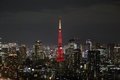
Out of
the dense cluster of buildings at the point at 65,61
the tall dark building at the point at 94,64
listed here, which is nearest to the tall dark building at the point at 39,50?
the dense cluster of buildings at the point at 65,61

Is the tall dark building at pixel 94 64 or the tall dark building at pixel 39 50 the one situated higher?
the tall dark building at pixel 39 50

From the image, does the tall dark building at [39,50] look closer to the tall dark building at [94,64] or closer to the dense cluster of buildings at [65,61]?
the dense cluster of buildings at [65,61]

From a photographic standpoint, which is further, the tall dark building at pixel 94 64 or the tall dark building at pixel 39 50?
the tall dark building at pixel 39 50

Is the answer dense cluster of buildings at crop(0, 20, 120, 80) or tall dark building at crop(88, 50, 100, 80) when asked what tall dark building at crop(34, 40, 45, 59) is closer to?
dense cluster of buildings at crop(0, 20, 120, 80)

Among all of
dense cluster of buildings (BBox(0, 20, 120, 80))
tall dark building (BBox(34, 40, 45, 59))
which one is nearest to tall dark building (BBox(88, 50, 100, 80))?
dense cluster of buildings (BBox(0, 20, 120, 80))

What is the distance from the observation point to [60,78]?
10.0 m

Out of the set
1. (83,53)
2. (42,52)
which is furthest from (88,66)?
(42,52)

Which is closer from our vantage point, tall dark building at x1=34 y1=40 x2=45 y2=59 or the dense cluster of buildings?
the dense cluster of buildings

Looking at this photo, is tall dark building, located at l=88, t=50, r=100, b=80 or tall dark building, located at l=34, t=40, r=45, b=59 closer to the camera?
tall dark building, located at l=88, t=50, r=100, b=80

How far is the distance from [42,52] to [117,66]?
5224mm

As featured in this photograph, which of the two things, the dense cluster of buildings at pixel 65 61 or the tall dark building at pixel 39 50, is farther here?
the tall dark building at pixel 39 50

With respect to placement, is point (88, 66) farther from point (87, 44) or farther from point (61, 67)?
point (87, 44)

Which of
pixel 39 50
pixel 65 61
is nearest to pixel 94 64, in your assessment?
pixel 65 61

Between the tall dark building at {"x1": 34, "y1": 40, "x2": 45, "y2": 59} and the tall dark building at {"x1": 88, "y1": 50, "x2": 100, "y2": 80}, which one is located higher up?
the tall dark building at {"x1": 34, "y1": 40, "x2": 45, "y2": 59}
